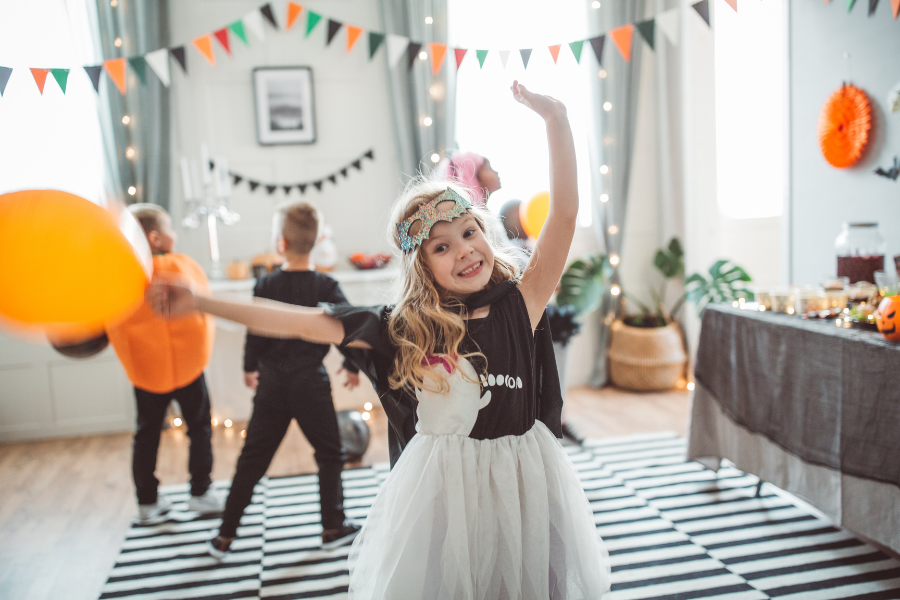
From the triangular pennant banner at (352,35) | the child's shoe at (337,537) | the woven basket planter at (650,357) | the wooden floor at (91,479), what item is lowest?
the wooden floor at (91,479)

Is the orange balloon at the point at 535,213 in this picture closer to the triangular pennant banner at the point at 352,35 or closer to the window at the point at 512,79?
the window at the point at 512,79

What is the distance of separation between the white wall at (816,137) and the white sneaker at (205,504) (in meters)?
2.83

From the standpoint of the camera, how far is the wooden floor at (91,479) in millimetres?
2135

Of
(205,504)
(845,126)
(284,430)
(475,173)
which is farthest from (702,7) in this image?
(205,504)

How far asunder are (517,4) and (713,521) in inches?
133

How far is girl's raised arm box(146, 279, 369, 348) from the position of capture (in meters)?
1.10

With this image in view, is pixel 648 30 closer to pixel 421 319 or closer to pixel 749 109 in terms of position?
pixel 749 109

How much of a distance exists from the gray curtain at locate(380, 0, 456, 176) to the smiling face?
2.72 meters

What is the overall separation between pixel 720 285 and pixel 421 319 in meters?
3.16

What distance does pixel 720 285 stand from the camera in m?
3.91

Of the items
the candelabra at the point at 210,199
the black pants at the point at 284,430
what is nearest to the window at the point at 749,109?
the candelabra at the point at 210,199

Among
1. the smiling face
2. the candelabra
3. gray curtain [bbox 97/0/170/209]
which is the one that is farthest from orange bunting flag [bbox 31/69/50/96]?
the smiling face

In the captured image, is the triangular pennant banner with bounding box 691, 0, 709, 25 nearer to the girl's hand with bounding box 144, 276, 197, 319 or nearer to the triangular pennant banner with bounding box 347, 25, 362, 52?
the triangular pennant banner with bounding box 347, 25, 362, 52

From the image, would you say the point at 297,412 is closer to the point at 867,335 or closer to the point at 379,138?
the point at 867,335
